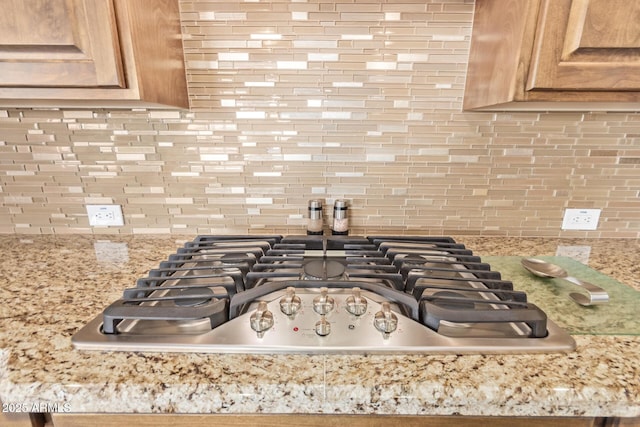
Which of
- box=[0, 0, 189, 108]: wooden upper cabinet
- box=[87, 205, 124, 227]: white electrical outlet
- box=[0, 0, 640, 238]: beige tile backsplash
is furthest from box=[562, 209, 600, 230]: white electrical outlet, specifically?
box=[87, 205, 124, 227]: white electrical outlet

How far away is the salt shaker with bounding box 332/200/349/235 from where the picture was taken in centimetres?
101

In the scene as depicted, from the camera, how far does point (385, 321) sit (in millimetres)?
562

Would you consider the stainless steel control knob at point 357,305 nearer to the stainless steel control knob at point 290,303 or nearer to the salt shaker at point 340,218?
→ the stainless steel control knob at point 290,303

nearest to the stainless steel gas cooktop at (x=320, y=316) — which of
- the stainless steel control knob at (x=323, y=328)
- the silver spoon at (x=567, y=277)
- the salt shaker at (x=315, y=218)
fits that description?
the stainless steel control knob at (x=323, y=328)

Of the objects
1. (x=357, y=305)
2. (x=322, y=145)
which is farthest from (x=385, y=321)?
(x=322, y=145)

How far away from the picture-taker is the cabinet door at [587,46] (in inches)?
25.1

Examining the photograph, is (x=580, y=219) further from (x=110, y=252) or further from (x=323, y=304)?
(x=110, y=252)

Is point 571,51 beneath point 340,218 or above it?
above

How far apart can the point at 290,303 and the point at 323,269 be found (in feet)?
0.61

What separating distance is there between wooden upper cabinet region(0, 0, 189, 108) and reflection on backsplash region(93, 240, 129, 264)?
0.45m

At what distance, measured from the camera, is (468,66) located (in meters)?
0.95

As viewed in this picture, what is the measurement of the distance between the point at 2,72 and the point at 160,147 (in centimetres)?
40

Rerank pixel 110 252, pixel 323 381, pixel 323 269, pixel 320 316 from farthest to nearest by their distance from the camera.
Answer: pixel 110 252
pixel 323 269
pixel 320 316
pixel 323 381

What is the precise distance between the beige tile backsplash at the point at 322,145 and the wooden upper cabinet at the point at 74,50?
0.30 m
